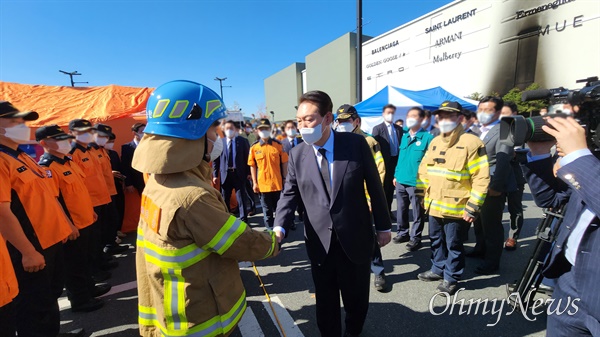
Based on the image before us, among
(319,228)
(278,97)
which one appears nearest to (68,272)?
(319,228)

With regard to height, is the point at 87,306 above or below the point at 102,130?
below

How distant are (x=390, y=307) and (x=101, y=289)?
3.53 meters

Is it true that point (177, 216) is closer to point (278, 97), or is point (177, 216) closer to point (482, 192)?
point (482, 192)

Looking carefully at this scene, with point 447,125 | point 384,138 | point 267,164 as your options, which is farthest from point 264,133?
point 447,125

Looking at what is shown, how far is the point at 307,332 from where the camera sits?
2660 millimetres

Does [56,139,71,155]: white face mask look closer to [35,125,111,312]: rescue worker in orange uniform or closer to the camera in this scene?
[35,125,111,312]: rescue worker in orange uniform

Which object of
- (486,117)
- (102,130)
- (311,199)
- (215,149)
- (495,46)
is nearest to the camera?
(215,149)

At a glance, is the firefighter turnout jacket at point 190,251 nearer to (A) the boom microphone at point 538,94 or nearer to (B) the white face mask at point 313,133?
(B) the white face mask at point 313,133

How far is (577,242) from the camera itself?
1438 mm

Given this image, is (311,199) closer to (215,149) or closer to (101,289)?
(215,149)

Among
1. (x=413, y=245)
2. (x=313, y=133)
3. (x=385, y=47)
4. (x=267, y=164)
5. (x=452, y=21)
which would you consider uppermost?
(x=385, y=47)

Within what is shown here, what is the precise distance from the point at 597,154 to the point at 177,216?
6.79 feet

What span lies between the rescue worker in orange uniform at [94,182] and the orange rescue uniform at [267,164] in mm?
2480

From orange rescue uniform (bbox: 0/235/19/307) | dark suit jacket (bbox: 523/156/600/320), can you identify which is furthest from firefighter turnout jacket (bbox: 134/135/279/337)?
dark suit jacket (bbox: 523/156/600/320)
